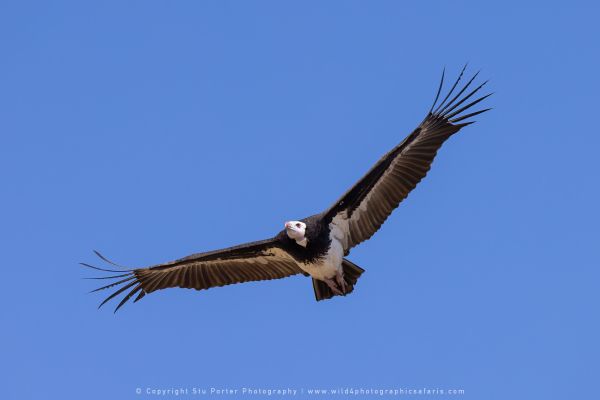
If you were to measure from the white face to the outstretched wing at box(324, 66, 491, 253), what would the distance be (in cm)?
68

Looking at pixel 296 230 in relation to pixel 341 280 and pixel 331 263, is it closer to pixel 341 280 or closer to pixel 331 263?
pixel 331 263

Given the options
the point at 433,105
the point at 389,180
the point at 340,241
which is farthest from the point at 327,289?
the point at 433,105

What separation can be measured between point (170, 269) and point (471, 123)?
6.55 m

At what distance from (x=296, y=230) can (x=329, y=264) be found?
95 cm

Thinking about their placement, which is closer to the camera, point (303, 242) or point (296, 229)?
point (296, 229)

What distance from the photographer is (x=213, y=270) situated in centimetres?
2297

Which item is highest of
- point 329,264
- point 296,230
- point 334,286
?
point 296,230

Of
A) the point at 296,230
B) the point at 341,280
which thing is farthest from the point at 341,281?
the point at 296,230

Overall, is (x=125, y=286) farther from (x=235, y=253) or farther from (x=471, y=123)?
(x=471, y=123)

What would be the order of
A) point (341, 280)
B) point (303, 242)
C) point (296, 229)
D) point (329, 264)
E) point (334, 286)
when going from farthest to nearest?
point (334, 286) → point (341, 280) → point (329, 264) → point (303, 242) → point (296, 229)

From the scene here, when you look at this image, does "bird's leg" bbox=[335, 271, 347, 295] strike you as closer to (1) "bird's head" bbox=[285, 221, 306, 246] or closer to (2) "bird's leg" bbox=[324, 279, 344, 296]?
(2) "bird's leg" bbox=[324, 279, 344, 296]

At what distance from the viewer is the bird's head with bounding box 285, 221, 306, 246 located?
20828mm

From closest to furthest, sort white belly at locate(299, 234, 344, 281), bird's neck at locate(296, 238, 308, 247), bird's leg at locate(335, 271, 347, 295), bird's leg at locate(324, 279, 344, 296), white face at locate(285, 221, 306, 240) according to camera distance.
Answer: white face at locate(285, 221, 306, 240) < bird's neck at locate(296, 238, 308, 247) < white belly at locate(299, 234, 344, 281) < bird's leg at locate(335, 271, 347, 295) < bird's leg at locate(324, 279, 344, 296)

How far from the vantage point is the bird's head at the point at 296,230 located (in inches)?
820
